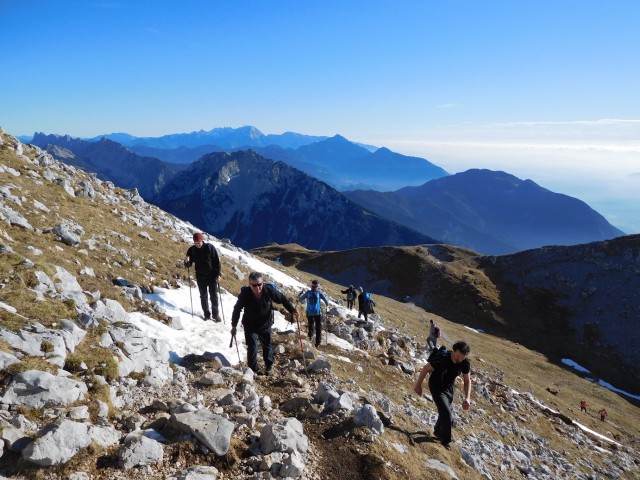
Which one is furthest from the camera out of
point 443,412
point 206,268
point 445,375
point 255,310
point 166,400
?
point 206,268

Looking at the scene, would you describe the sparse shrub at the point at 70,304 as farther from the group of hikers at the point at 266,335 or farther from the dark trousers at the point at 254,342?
the dark trousers at the point at 254,342

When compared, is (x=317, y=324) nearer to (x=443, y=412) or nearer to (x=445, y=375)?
(x=443, y=412)

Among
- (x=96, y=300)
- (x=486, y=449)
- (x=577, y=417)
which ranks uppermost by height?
(x=96, y=300)

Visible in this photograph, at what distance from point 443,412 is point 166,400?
7.41 m

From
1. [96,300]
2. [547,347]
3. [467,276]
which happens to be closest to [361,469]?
[96,300]

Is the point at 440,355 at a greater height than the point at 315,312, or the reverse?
the point at 440,355

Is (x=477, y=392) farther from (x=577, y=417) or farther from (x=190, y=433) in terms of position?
(x=190, y=433)

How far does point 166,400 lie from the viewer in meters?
9.74

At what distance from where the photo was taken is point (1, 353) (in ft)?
27.7

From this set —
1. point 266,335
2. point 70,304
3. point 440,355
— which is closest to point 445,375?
point 440,355

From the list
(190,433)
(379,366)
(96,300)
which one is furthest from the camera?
(379,366)

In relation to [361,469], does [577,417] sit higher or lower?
lower

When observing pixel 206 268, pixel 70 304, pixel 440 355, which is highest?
pixel 206 268

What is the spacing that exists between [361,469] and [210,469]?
3.26 m
